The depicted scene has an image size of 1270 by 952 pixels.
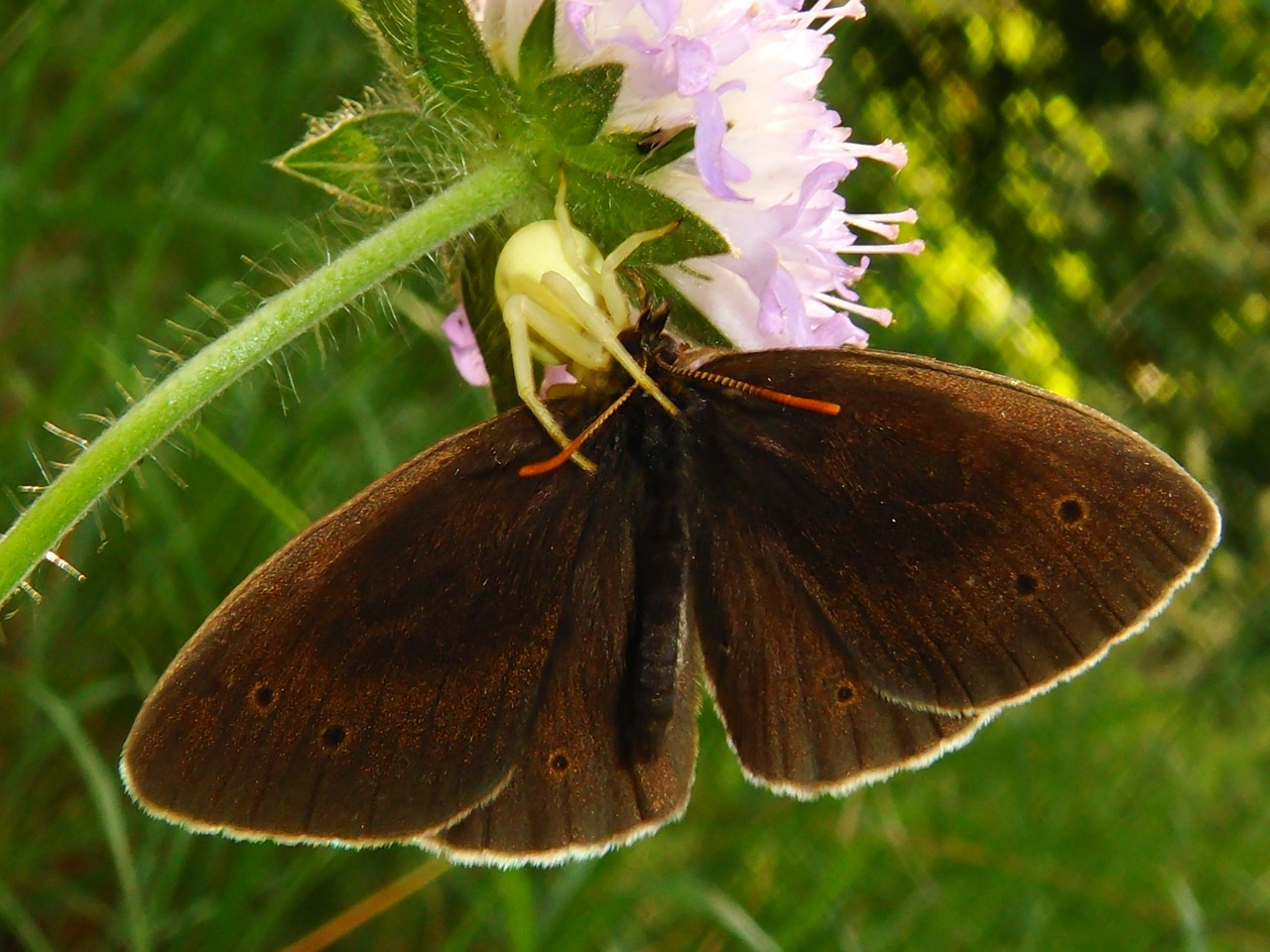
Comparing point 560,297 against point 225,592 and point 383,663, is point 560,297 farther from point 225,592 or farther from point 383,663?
point 225,592

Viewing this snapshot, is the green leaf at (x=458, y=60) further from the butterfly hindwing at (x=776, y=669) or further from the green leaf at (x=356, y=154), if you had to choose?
the butterfly hindwing at (x=776, y=669)

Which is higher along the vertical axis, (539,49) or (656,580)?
(539,49)

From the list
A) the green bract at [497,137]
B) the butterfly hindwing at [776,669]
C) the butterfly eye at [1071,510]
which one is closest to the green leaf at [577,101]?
the green bract at [497,137]

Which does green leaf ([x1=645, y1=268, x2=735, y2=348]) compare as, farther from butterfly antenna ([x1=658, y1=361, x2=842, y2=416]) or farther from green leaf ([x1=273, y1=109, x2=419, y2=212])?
green leaf ([x1=273, y1=109, x2=419, y2=212])

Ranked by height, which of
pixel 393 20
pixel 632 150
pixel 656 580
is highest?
pixel 393 20

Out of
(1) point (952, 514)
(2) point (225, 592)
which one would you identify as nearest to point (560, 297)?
(1) point (952, 514)
